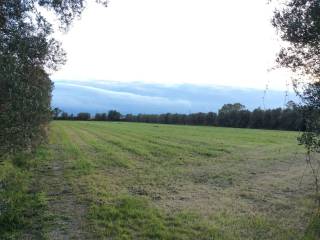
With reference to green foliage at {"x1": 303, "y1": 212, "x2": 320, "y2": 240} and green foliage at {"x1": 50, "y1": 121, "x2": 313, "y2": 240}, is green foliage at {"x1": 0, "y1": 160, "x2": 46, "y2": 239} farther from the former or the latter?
green foliage at {"x1": 303, "y1": 212, "x2": 320, "y2": 240}

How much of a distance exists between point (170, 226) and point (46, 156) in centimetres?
1715

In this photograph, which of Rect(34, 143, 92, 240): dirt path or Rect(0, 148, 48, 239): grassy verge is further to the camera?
Rect(0, 148, 48, 239): grassy verge

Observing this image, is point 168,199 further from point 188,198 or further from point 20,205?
point 20,205

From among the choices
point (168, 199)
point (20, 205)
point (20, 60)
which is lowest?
point (20, 205)

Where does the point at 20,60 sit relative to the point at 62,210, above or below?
above

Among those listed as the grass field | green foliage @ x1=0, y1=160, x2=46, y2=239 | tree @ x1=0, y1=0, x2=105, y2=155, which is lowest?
green foliage @ x1=0, y1=160, x2=46, y2=239

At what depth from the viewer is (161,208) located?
13.2 meters

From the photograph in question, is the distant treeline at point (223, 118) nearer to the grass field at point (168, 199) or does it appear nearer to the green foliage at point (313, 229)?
the grass field at point (168, 199)

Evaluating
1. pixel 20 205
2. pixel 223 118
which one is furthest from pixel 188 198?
pixel 223 118

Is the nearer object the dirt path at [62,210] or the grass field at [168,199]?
the dirt path at [62,210]

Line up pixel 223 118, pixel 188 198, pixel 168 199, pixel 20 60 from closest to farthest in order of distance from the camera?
pixel 20 60 < pixel 168 199 < pixel 188 198 < pixel 223 118

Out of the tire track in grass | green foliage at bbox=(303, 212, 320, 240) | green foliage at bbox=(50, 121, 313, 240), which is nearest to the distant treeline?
green foliage at bbox=(50, 121, 313, 240)

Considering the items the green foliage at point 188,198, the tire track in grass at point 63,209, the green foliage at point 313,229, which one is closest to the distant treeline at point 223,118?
the green foliage at point 188,198

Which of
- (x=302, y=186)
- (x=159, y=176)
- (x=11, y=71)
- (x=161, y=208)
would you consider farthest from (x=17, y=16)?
(x=302, y=186)
